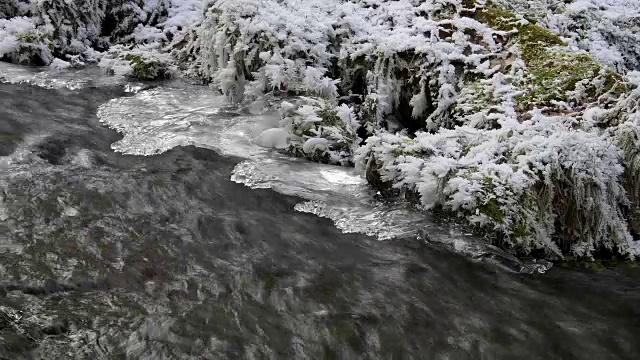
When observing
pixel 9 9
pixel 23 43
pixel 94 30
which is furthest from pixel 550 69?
pixel 9 9

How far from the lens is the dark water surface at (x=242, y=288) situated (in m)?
3.38

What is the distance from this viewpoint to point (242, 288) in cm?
399

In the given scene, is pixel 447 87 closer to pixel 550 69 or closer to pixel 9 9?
pixel 550 69

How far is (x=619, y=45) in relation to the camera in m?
8.82

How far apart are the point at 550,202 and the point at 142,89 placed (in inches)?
266

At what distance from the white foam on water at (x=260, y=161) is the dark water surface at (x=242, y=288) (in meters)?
0.20

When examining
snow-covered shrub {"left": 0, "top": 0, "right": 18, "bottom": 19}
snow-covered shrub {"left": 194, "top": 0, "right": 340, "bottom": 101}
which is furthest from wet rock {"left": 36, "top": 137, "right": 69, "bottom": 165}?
snow-covered shrub {"left": 0, "top": 0, "right": 18, "bottom": 19}

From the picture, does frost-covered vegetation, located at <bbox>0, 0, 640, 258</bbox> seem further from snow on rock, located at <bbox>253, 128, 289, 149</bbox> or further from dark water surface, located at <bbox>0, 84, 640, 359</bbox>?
dark water surface, located at <bbox>0, 84, 640, 359</bbox>

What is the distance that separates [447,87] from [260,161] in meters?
2.37

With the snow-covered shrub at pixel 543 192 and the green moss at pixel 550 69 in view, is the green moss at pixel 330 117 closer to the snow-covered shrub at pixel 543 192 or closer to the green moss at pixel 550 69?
the snow-covered shrub at pixel 543 192

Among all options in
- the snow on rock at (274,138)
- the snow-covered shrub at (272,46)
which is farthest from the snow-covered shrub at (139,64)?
the snow on rock at (274,138)

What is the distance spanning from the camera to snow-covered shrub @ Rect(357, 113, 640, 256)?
4789 millimetres

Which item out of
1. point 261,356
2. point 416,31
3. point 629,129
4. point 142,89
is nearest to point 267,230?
point 261,356

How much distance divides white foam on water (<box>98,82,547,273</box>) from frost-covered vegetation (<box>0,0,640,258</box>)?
0.66 feet
